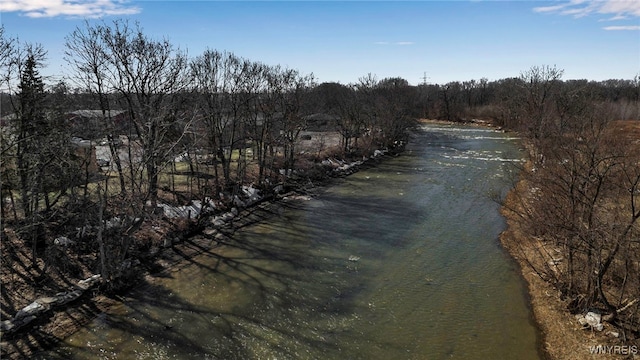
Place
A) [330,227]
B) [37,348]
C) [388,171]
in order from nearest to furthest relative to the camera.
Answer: [37,348] < [330,227] < [388,171]

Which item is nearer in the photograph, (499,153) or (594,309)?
(594,309)

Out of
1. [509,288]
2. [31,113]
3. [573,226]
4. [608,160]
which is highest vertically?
[31,113]

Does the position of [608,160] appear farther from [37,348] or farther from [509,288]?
[37,348]

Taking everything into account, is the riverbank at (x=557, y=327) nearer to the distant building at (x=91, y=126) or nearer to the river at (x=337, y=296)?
the river at (x=337, y=296)

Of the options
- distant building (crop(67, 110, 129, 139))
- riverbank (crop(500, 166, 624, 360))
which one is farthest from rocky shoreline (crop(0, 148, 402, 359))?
riverbank (crop(500, 166, 624, 360))

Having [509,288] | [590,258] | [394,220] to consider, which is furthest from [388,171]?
[590,258]

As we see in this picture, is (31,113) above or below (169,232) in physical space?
above

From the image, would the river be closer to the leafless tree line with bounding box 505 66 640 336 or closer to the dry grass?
the dry grass
